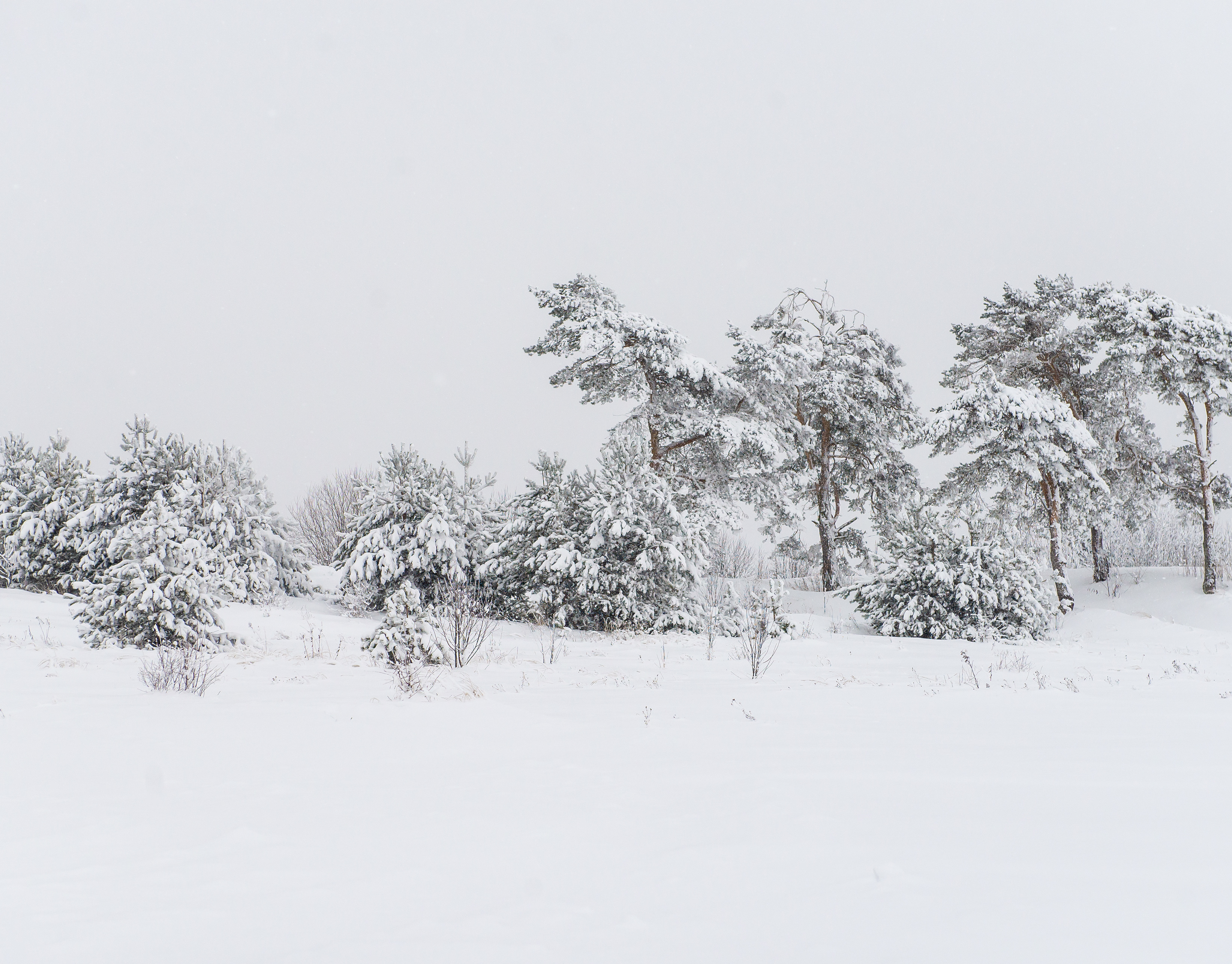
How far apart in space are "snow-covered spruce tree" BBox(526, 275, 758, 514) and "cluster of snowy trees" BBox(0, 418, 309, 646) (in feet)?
24.7

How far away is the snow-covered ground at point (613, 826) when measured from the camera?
80.1 inches

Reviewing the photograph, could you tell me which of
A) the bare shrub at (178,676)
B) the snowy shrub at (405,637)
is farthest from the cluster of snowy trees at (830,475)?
the bare shrub at (178,676)

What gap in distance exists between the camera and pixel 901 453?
23.5 metres

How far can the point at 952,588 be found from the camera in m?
14.2

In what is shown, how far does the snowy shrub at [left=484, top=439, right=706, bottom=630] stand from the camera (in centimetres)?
1320

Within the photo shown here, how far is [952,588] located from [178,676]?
42.5 feet

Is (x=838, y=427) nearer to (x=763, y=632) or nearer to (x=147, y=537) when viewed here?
(x=763, y=632)

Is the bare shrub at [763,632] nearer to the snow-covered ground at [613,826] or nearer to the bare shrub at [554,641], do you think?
the snow-covered ground at [613,826]

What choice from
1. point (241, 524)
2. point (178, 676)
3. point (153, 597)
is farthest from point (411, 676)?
point (241, 524)

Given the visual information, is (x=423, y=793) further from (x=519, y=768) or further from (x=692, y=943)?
(x=692, y=943)

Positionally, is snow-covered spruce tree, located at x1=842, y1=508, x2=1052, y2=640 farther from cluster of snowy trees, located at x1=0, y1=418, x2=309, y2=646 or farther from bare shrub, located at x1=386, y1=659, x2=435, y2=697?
cluster of snowy trees, located at x1=0, y1=418, x2=309, y2=646

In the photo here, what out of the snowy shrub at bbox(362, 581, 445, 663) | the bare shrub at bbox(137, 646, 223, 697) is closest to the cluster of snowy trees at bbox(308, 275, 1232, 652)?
the snowy shrub at bbox(362, 581, 445, 663)

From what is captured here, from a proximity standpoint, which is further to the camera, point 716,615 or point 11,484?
point 11,484

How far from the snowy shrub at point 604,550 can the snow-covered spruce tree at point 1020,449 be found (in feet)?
26.3
